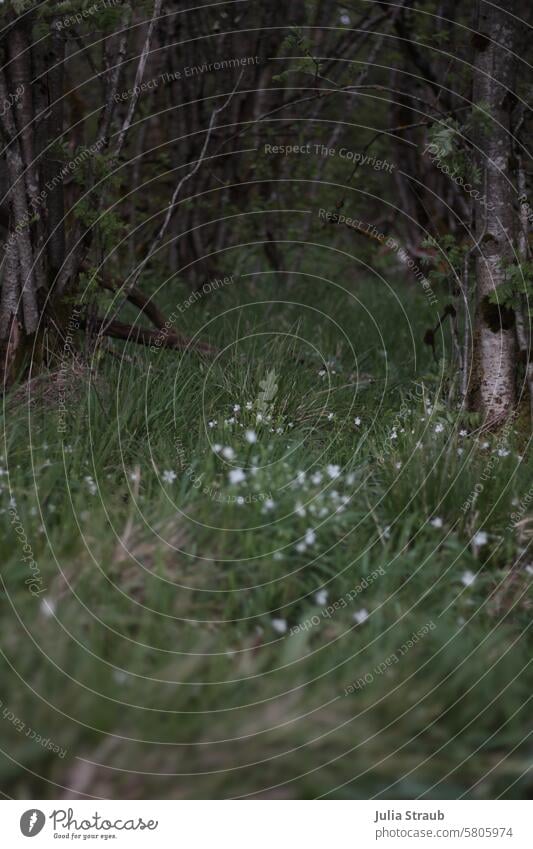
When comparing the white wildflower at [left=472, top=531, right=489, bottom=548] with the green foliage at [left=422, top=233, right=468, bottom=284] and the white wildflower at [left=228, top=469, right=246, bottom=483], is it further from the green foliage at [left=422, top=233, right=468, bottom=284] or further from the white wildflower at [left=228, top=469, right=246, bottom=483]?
the green foliage at [left=422, top=233, right=468, bottom=284]

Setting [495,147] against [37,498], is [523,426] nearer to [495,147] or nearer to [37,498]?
[495,147]

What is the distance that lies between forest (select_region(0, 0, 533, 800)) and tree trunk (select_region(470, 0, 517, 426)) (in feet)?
0.04

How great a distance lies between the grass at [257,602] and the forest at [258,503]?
0.01 metres

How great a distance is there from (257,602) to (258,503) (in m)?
0.46

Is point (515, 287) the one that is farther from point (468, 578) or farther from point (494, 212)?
point (468, 578)

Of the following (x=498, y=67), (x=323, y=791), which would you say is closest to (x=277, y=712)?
(x=323, y=791)

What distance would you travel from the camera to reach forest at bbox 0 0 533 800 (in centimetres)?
231

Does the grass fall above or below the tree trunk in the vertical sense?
below

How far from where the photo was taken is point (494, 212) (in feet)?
13.8

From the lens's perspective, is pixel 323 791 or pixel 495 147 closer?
pixel 323 791

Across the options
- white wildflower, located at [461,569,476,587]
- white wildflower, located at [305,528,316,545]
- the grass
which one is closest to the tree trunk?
the grass

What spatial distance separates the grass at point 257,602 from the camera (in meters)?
2.28

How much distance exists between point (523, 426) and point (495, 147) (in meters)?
1.48

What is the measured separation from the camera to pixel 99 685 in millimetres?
2307
